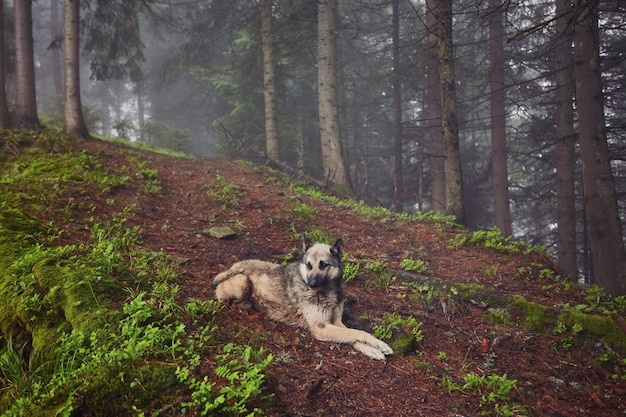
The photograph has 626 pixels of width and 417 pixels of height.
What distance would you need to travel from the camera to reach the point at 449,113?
11156mm

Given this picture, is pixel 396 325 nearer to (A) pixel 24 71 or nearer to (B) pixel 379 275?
(B) pixel 379 275

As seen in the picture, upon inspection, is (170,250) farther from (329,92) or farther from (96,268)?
(329,92)

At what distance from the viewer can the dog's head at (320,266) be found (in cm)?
538

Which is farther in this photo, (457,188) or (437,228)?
(457,188)

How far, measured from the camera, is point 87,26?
16.6 metres

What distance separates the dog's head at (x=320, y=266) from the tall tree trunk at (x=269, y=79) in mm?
12352

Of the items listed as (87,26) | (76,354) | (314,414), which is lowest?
(314,414)

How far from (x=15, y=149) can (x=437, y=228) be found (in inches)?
466

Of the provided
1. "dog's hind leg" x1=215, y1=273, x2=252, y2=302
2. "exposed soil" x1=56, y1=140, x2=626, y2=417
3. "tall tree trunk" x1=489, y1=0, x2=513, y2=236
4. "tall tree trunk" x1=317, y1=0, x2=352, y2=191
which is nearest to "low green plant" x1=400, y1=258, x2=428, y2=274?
"exposed soil" x1=56, y1=140, x2=626, y2=417

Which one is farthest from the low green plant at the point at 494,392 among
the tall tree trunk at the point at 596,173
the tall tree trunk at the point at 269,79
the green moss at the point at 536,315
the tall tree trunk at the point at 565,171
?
the tall tree trunk at the point at 269,79

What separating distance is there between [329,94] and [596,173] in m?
10.7

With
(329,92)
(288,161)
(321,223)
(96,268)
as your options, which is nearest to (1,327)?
(96,268)

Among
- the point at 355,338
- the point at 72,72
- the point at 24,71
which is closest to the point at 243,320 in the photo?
the point at 355,338

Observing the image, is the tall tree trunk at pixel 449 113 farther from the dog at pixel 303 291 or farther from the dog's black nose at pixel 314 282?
the dog's black nose at pixel 314 282
